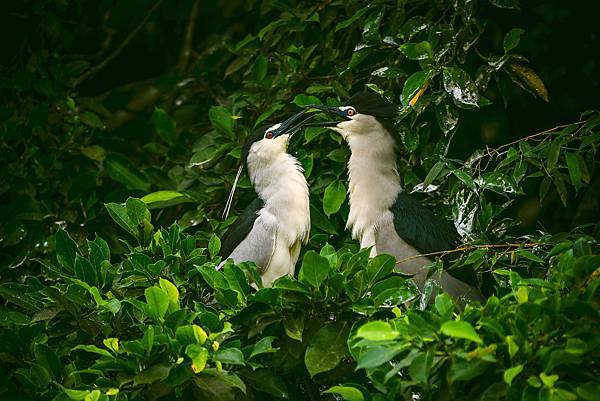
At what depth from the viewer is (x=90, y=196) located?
423cm

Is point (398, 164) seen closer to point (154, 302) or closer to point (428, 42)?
point (428, 42)

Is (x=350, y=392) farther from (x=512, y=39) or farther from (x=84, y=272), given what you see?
(x=512, y=39)

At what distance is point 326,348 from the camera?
7.81 feet

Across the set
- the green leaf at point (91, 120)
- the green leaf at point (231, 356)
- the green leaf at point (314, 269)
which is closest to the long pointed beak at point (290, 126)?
the green leaf at point (91, 120)

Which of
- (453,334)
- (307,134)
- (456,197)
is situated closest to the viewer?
(453,334)

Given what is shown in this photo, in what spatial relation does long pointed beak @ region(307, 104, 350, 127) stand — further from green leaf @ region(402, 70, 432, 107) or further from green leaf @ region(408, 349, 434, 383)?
green leaf @ region(408, 349, 434, 383)

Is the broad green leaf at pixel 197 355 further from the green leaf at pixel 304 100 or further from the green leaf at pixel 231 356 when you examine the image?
the green leaf at pixel 304 100

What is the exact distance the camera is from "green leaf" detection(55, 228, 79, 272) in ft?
9.14

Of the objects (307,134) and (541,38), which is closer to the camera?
(307,134)

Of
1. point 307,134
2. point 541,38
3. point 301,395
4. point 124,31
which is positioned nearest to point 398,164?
point 307,134

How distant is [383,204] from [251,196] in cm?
75

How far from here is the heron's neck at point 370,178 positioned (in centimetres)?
365

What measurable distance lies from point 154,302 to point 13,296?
57 centimetres

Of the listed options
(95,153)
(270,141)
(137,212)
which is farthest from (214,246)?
(95,153)
